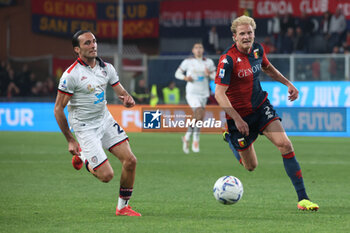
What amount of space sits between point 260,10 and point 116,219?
21378mm

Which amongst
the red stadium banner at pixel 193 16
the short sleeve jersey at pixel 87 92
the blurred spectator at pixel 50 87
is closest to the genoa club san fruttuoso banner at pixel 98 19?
the red stadium banner at pixel 193 16

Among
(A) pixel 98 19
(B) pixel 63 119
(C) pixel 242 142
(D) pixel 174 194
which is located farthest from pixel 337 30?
(B) pixel 63 119

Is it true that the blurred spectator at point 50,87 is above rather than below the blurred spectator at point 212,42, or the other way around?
below

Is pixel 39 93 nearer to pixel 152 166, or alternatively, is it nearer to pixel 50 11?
pixel 50 11

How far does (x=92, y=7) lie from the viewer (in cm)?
3281

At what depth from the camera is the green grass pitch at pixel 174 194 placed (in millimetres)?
6895

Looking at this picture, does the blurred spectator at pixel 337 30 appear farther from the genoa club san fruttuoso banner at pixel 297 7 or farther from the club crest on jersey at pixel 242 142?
the club crest on jersey at pixel 242 142

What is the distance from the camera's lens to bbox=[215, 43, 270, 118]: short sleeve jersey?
310 inches

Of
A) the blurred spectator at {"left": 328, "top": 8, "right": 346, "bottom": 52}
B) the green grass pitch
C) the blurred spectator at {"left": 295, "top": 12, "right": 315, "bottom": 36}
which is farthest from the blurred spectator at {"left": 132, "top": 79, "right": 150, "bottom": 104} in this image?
the green grass pitch

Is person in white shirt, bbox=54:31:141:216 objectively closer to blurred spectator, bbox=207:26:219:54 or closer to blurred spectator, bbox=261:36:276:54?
blurred spectator, bbox=261:36:276:54

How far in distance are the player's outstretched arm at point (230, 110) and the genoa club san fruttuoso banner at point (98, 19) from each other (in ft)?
79.8

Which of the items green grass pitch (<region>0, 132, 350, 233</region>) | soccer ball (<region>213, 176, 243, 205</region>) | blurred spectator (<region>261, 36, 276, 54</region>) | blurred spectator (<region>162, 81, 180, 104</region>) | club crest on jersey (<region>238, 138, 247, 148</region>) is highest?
club crest on jersey (<region>238, 138, 247, 148</region>)

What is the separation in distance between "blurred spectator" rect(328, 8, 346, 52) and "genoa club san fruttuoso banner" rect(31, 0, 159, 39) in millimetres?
10426

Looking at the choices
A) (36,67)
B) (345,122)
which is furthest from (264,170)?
(36,67)
